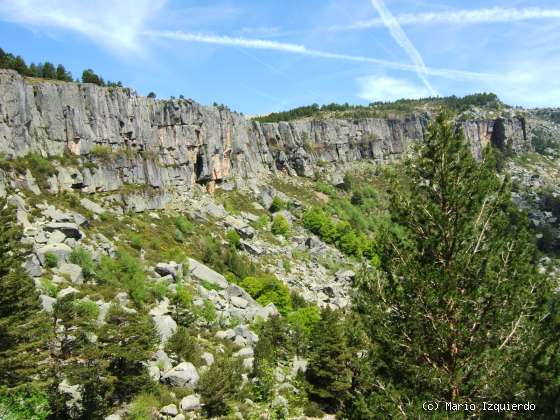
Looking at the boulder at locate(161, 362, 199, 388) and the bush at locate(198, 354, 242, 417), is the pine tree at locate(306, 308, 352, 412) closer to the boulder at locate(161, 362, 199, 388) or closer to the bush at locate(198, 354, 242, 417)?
the bush at locate(198, 354, 242, 417)

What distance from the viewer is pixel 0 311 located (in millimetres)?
15805

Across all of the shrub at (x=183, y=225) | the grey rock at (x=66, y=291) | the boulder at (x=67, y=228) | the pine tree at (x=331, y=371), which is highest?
the boulder at (x=67, y=228)

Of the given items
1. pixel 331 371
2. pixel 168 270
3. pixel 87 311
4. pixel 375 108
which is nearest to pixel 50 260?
pixel 87 311

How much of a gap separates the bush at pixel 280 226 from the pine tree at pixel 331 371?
38.0m

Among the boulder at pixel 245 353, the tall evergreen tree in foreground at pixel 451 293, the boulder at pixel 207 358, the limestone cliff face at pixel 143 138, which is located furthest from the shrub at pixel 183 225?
the tall evergreen tree in foreground at pixel 451 293

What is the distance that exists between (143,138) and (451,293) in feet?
177

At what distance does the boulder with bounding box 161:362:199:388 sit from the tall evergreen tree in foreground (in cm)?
1313

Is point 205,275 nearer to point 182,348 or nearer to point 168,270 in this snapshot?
point 168,270

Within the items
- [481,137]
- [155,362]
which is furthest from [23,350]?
[481,137]

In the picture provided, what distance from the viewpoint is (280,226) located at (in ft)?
215

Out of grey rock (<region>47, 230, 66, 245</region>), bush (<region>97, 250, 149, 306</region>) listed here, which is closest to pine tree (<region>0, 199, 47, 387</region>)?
bush (<region>97, 250, 149, 306</region>)

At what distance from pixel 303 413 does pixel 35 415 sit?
51.8 ft

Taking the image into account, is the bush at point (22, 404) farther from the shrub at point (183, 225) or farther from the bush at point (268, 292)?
the shrub at point (183, 225)

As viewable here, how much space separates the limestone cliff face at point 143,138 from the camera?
42750mm
